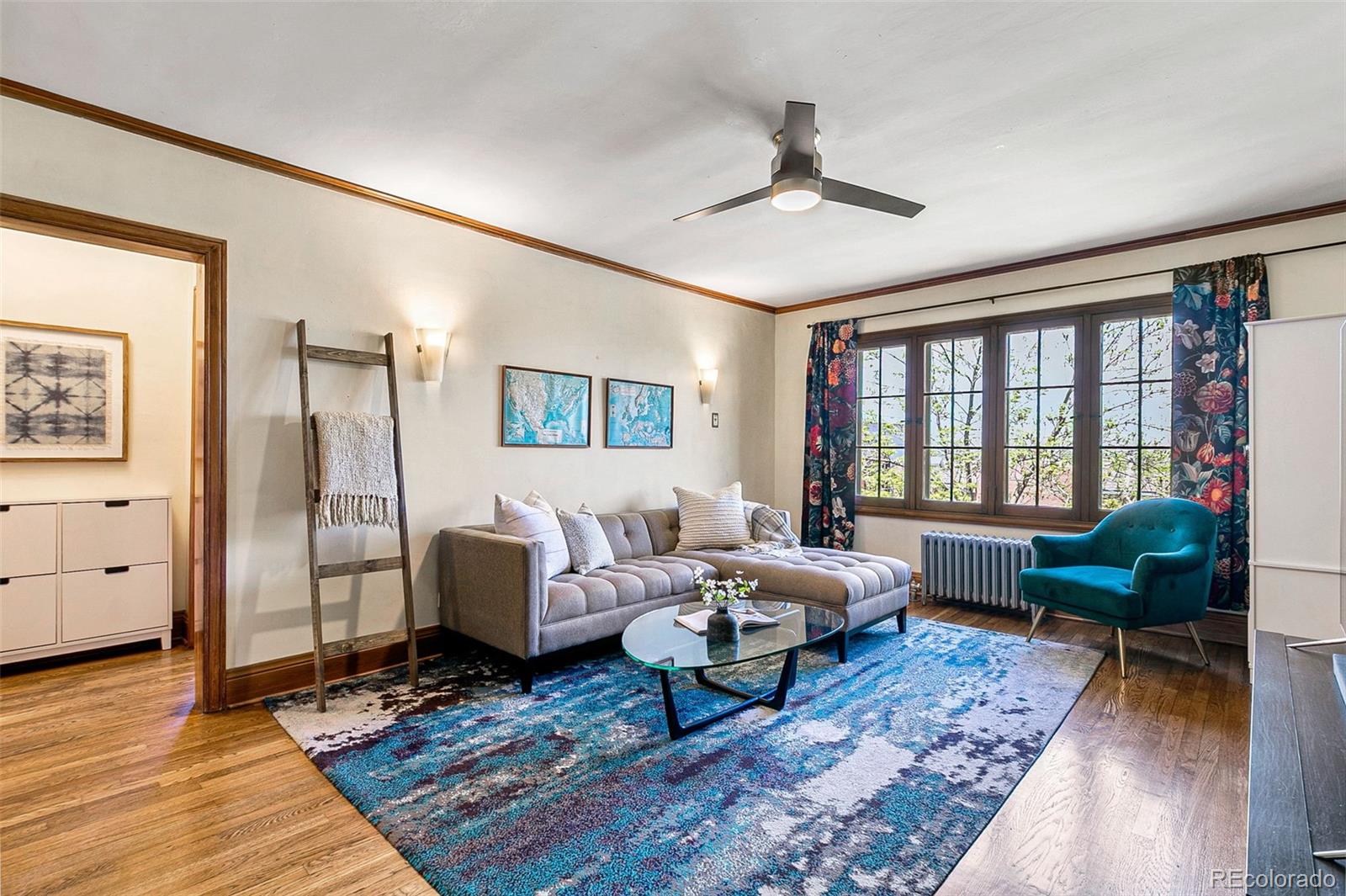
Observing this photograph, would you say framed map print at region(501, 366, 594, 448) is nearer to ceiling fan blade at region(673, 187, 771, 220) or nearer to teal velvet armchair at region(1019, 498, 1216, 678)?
ceiling fan blade at region(673, 187, 771, 220)

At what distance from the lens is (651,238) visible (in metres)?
4.25

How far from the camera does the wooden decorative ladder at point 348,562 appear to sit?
10.1ft

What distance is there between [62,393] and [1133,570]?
249 inches

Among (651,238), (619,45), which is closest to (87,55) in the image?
(619,45)

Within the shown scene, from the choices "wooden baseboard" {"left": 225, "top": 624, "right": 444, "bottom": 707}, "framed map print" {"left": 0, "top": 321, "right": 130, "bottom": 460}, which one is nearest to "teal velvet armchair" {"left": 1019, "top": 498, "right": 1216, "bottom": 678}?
"wooden baseboard" {"left": 225, "top": 624, "right": 444, "bottom": 707}

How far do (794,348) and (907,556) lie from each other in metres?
2.20

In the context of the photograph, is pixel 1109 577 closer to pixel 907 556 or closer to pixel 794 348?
pixel 907 556

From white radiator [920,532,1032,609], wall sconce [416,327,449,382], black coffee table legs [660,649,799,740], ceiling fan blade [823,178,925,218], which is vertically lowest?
black coffee table legs [660,649,799,740]

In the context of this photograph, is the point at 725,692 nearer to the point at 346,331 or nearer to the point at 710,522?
the point at 710,522

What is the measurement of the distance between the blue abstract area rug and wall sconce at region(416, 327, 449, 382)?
5.45 feet

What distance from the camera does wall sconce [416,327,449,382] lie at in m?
3.66

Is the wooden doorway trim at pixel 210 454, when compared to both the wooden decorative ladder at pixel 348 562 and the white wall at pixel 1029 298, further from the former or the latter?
the white wall at pixel 1029 298

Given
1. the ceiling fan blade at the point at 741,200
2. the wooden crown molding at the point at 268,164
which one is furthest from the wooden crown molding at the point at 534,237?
the ceiling fan blade at the point at 741,200

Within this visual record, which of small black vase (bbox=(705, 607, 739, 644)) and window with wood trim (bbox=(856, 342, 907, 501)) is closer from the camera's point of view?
small black vase (bbox=(705, 607, 739, 644))
